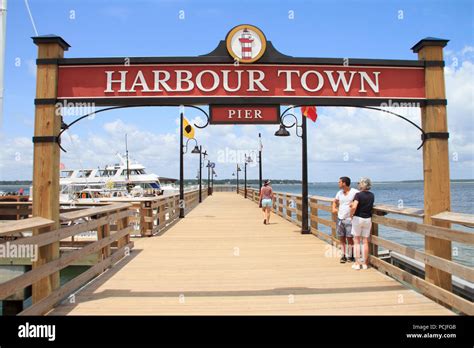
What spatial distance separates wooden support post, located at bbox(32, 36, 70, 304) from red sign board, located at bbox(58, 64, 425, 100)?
0.19 m

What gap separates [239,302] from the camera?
16.1ft

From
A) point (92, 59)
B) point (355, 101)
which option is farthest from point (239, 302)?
point (92, 59)

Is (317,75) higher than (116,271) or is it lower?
higher

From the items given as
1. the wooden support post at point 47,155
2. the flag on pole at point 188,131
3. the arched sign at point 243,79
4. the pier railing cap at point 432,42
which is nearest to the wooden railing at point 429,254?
the arched sign at point 243,79

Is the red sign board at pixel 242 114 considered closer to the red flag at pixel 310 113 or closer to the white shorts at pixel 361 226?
the white shorts at pixel 361 226

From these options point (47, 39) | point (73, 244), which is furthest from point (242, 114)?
point (73, 244)

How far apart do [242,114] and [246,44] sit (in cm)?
96

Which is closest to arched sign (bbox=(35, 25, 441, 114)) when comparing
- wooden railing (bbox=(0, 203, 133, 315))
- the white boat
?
wooden railing (bbox=(0, 203, 133, 315))

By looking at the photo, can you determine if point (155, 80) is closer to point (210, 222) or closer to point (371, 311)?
point (371, 311)

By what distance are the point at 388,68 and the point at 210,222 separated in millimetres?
10445

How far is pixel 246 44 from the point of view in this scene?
17.6ft

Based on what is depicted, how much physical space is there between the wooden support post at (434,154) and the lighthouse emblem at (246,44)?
225 cm

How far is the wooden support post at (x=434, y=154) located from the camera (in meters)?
5.06

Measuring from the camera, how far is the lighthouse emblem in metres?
5.32
